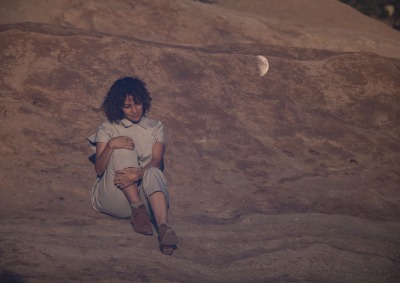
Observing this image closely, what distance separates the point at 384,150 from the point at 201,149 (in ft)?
7.90

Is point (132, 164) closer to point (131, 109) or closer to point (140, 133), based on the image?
point (140, 133)

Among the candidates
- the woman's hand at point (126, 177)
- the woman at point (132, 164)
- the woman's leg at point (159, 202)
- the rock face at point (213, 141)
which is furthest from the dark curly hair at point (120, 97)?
the rock face at point (213, 141)

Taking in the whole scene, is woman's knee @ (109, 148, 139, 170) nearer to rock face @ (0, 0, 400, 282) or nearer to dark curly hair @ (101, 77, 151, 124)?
dark curly hair @ (101, 77, 151, 124)

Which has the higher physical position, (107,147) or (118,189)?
(107,147)

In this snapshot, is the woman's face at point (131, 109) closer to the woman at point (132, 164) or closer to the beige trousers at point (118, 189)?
the woman at point (132, 164)

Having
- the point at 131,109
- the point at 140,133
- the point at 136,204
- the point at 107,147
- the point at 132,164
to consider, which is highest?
the point at 131,109

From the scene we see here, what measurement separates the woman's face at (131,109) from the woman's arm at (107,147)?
294 millimetres

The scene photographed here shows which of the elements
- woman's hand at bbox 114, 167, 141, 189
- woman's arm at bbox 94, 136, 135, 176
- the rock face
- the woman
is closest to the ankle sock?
the woman

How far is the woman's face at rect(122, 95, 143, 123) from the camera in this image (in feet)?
13.9

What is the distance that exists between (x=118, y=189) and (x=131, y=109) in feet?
→ 2.52

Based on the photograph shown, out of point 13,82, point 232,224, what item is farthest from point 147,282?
point 13,82

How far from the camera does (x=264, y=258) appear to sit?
3.74 m

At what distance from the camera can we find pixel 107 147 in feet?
13.3

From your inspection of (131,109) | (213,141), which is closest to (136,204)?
(131,109)
